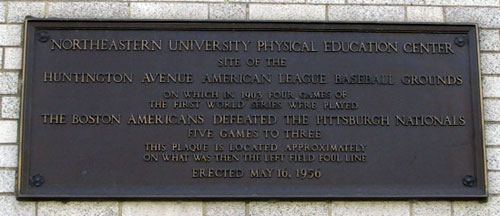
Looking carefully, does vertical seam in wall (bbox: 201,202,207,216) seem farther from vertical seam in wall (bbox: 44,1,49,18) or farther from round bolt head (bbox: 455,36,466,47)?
round bolt head (bbox: 455,36,466,47)

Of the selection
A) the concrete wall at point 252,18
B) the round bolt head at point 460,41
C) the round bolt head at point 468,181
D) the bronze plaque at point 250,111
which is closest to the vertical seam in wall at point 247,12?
the concrete wall at point 252,18

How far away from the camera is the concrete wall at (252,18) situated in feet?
19.1

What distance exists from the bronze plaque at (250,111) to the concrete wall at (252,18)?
13cm

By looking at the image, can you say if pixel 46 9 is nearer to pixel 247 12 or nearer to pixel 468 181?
pixel 247 12

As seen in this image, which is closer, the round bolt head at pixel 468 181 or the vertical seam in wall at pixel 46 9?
the round bolt head at pixel 468 181

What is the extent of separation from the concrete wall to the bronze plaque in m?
0.13

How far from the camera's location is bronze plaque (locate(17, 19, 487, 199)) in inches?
229

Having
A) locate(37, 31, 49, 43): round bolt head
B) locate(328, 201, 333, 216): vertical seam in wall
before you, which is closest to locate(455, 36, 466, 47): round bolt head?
locate(328, 201, 333, 216): vertical seam in wall

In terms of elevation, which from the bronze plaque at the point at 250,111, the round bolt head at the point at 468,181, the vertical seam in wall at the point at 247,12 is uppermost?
the vertical seam in wall at the point at 247,12

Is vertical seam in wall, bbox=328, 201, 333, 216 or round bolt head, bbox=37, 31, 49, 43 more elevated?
round bolt head, bbox=37, 31, 49, 43

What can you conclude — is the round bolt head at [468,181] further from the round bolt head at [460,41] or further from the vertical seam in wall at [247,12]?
the vertical seam in wall at [247,12]

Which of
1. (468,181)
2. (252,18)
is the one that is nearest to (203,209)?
(252,18)

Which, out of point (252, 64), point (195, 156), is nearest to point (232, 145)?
point (195, 156)

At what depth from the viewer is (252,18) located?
6.30 metres
